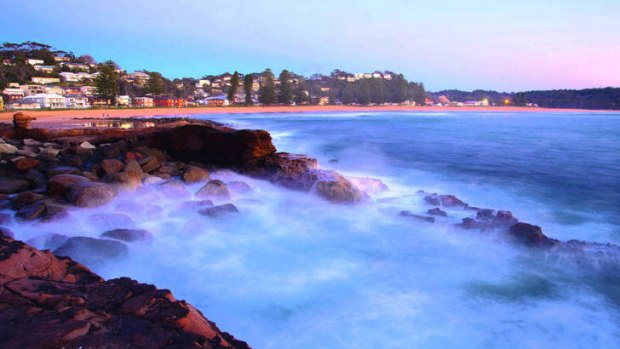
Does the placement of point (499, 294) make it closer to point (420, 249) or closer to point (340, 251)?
point (420, 249)

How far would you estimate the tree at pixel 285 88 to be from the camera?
89.1 meters

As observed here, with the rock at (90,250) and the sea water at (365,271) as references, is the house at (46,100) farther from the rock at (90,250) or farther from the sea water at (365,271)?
the rock at (90,250)

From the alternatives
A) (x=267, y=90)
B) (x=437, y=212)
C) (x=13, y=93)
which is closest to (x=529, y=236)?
(x=437, y=212)

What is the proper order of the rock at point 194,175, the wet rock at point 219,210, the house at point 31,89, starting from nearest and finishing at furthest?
the wet rock at point 219,210 < the rock at point 194,175 < the house at point 31,89

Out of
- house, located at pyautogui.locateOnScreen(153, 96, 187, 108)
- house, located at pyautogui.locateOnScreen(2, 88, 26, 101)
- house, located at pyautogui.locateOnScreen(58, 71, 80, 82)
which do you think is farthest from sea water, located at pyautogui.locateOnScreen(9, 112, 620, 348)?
house, located at pyautogui.locateOnScreen(58, 71, 80, 82)

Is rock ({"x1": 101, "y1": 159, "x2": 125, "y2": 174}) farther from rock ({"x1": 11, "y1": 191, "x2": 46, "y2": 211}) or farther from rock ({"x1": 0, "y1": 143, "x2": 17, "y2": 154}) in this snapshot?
rock ({"x1": 0, "y1": 143, "x2": 17, "y2": 154})

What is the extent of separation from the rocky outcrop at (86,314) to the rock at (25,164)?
21.0ft

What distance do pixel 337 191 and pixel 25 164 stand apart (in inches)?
269

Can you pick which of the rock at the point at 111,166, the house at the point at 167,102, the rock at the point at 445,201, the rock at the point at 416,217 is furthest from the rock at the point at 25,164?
the house at the point at 167,102

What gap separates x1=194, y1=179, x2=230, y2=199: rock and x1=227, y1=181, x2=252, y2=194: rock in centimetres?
47

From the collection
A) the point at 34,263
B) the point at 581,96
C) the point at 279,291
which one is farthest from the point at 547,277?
the point at 581,96

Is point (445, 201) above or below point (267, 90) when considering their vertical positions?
below

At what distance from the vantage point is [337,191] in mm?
9242

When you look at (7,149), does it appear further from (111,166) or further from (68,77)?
(68,77)
